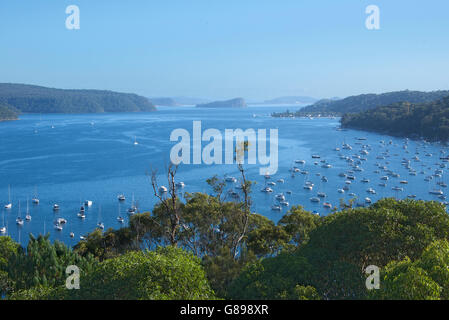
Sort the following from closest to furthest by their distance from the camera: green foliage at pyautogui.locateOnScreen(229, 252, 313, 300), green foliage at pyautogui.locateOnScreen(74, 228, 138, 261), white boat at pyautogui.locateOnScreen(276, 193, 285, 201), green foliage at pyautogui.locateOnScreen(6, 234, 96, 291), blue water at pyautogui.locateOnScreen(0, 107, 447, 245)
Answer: green foliage at pyautogui.locateOnScreen(229, 252, 313, 300), green foliage at pyautogui.locateOnScreen(6, 234, 96, 291), green foliage at pyautogui.locateOnScreen(74, 228, 138, 261), blue water at pyautogui.locateOnScreen(0, 107, 447, 245), white boat at pyautogui.locateOnScreen(276, 193, 285, 201)

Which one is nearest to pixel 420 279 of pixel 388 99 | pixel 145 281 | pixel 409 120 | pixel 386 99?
pixel 145 281

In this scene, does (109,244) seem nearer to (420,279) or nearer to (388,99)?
(420,279)

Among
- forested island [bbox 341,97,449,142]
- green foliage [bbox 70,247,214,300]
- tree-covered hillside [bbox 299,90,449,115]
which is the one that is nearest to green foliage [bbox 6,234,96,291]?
green foliage [bbox 70,247,214,300]

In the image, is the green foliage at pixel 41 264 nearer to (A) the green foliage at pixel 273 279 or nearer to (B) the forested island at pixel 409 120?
(A) the green foliage at pixel 273 279

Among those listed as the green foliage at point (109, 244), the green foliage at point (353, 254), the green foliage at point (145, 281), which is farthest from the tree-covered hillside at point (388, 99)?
the green foliage at point (145, 281)

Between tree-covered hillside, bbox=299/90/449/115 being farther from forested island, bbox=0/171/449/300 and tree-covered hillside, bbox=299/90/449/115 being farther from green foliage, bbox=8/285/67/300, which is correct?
green foliage, bbox=8/285/67/300

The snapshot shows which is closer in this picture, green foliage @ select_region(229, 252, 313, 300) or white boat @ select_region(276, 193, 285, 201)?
green foliage @ select_region(229, 252, 313, 300)

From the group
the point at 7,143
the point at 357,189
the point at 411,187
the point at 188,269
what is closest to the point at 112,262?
the point at 188,269
